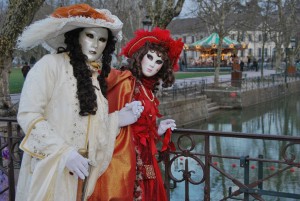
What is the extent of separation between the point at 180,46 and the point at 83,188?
1.23 m

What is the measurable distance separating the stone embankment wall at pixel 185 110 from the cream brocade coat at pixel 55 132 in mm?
11944

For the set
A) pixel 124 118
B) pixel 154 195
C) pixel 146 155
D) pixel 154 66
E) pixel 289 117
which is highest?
pixel 154 66

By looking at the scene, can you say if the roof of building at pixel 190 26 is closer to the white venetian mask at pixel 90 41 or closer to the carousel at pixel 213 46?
the carousel at pixel 213 46

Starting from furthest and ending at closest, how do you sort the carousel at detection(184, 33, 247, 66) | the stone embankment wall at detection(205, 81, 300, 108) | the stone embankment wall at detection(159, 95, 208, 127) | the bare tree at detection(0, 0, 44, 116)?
the carousel at detection(184, 33, 247, 66) → the stone embankment wall at detection(205, 81, 300, 108) → the stone embankment wall at detection(159, 95, 208, 127) → the bare tree at detection(0, 0, 44, 116)

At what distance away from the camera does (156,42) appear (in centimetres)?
302

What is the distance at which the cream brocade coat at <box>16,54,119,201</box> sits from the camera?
2.36 m

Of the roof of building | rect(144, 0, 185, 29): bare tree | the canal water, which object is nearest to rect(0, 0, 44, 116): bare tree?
the canal water

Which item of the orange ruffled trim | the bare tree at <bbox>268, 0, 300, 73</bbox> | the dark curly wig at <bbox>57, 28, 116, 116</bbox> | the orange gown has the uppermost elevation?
the bare tree at <bbox>268, 0, 300, 73</bbox>

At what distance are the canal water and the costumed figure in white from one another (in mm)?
4138

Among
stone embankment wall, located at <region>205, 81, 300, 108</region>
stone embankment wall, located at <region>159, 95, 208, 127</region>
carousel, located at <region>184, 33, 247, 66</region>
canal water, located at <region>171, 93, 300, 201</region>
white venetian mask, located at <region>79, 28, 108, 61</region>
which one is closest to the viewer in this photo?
white venetian mask, located at <region>79, 28, 108, 61</region>

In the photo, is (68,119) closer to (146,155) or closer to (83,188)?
(83,188)

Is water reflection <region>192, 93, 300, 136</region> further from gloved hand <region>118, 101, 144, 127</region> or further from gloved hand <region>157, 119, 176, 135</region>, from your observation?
gloved hand <region>118, 101, 144, 127</region>

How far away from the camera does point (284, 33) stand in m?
27.1

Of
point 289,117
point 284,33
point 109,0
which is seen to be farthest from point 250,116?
point 284,33
